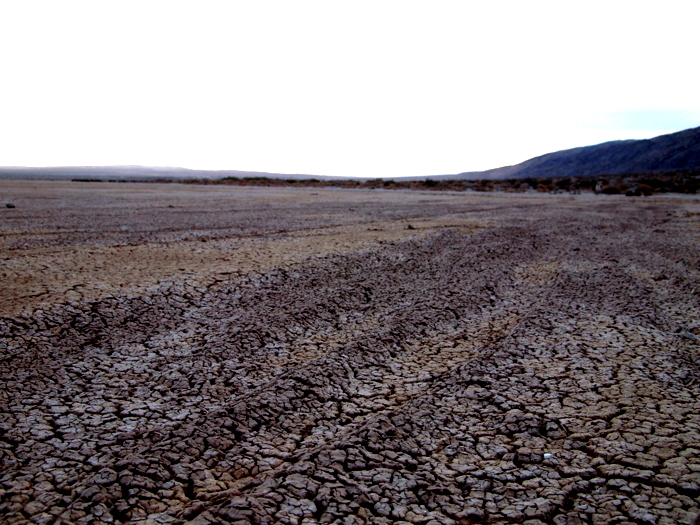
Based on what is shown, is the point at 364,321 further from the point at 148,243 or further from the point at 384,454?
the point at 148,243

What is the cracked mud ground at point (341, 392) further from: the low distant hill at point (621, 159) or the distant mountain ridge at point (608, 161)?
the low distant hill at point (621, 159)

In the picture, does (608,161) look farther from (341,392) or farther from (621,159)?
(341,392)

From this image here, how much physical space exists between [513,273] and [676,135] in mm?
140398

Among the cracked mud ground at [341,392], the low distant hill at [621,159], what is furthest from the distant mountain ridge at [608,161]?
the cracked mud ground at [341,392]

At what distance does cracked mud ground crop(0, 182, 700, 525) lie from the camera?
8.75 ft

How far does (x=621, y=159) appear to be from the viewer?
130500 mm

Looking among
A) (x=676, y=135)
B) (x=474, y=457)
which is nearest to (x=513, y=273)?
(x=474, y=457)

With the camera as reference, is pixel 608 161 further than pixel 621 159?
Yes

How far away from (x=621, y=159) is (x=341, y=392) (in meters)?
146

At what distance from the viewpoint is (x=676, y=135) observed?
4857 inches

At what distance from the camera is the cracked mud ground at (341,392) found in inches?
105

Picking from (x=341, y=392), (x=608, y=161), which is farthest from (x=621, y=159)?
(x=341, y=392)

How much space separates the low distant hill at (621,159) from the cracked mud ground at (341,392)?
103 metres

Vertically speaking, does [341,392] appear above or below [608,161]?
below
